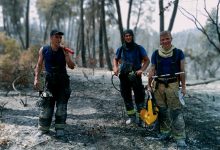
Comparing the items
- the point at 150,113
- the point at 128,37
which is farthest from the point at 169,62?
the point at 128,37

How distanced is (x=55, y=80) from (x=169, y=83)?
2176mm

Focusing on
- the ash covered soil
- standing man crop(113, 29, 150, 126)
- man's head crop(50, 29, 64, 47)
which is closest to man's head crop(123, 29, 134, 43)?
standing man crop(113, 29, 150, 126)

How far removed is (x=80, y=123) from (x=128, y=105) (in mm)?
1165

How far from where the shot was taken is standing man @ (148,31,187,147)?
22.4 ft

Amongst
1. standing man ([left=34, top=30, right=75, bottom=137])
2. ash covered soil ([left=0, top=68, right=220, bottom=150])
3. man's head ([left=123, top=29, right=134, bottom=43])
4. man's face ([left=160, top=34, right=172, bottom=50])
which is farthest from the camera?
man's head ([left=123, top=29, right=134, bottom=43])

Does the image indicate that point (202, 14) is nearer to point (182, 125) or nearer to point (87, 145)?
point (182, 125)

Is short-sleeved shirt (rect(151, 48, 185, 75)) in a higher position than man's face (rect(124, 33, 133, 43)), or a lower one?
Answer: lower

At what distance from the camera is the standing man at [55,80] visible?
710 cm

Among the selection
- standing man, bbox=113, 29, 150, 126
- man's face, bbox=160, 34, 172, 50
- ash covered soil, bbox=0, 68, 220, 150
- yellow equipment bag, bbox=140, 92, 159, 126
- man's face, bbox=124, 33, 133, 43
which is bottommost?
ash covered soil, bbox=0, 68, 220, 150

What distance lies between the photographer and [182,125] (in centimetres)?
687

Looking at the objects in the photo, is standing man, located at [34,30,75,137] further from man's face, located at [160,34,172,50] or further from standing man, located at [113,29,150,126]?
man's face, located at [160,34,172,50]

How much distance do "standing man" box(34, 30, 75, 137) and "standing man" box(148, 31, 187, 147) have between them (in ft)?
5.35

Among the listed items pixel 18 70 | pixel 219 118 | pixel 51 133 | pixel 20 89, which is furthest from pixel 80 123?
pixel 18 70

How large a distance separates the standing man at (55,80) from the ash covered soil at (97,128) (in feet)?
0.98
